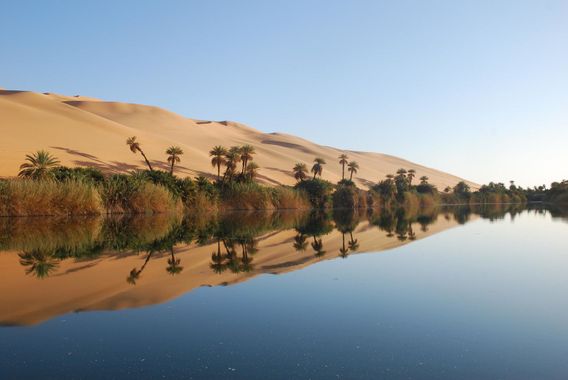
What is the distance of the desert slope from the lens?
64.2 meters

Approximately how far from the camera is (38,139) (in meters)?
66.6

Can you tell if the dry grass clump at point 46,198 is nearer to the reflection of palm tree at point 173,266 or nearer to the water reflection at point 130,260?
the water reflection at point 130,260

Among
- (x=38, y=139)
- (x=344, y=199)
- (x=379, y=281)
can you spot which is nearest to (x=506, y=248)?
(x=379, y=281)

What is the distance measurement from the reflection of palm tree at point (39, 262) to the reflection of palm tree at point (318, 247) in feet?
24.1

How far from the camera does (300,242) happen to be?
18.4 metres

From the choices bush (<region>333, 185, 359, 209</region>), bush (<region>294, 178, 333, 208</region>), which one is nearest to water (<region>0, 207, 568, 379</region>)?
bush (<region>294, 178, 333, 208</region>)

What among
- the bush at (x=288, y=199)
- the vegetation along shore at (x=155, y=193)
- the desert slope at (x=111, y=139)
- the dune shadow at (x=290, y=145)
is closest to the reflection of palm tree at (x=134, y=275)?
the vegetation along shore at (x=155, y=193)

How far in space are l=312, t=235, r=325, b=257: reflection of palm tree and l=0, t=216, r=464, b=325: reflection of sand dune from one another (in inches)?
8.9

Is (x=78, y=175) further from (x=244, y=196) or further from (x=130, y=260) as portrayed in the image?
(x=130, y=260)

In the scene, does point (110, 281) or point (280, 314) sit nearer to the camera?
point (280, 314)

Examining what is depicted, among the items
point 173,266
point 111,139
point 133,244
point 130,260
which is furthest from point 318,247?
point 111,139

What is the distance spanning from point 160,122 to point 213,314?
4877 inches

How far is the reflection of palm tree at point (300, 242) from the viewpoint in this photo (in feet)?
54.3

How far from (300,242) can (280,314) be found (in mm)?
10838
